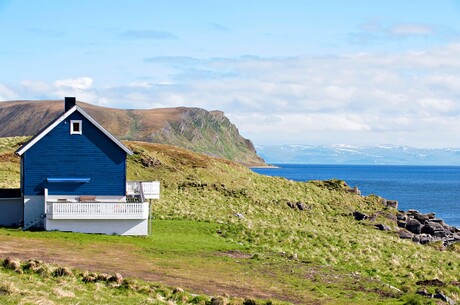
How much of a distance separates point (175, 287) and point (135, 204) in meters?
15.8

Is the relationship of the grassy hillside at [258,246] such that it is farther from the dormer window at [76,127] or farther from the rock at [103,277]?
the dormer window at [76,127]

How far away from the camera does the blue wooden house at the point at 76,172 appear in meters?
41.5

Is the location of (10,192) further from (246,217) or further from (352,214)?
(352,214)

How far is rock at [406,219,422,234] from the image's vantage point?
214ft

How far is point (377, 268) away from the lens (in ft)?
126

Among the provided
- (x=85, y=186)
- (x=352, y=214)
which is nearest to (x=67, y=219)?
(x=85, y=186)

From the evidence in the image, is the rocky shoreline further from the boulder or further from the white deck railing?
the white deck railing

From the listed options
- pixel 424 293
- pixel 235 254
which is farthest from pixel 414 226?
pixel 424 293

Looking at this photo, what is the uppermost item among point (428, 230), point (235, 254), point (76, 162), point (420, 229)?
point (76, 162)

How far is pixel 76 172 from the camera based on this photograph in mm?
43906

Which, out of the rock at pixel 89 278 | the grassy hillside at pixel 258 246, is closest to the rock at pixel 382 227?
the grassy hillside at pixel 258 246

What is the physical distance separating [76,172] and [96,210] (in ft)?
13.3

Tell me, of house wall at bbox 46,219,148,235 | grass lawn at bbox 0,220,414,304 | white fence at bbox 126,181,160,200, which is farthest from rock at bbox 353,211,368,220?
house wall at bbox 46,219,148,235

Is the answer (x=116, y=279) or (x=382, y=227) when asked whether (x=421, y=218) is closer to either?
(x=382, y=227)
